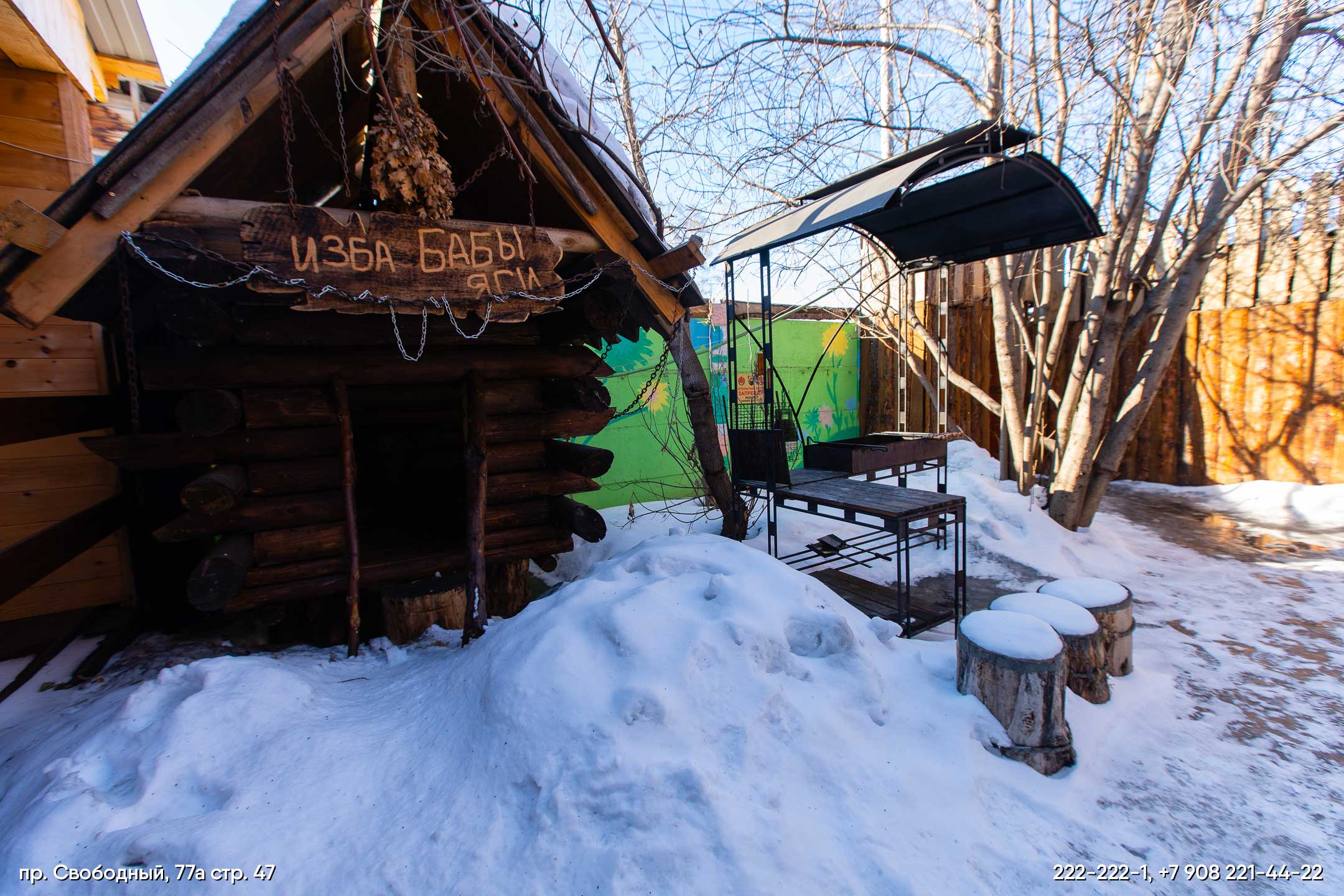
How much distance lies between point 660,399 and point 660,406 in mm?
129

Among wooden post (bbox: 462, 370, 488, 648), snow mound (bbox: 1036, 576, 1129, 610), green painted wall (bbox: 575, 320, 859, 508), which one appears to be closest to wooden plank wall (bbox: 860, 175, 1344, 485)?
green painted wall (bbox: 575, 320, 859, 508)

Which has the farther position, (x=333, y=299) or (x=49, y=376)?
(x=49, y=376)

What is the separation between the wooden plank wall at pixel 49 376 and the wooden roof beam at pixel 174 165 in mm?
2505

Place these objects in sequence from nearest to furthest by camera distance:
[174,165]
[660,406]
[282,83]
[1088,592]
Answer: [174,165], [282,83], [1088,592], [660,406]

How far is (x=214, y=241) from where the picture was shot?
3293 mm

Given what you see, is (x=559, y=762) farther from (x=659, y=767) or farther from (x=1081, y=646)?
(x=1081, y=646)

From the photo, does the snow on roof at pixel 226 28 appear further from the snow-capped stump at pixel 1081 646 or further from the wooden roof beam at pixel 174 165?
the snow-capped stump at pixel 1081 646

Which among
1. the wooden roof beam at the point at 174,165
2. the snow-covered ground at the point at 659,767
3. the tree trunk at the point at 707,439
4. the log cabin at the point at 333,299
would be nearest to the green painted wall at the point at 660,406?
the tree trunk at the point at 707,439

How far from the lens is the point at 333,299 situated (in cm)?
315

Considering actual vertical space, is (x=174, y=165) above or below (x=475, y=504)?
above

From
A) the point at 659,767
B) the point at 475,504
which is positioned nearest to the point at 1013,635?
the point at 659,767

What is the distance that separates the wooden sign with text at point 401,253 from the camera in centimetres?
306

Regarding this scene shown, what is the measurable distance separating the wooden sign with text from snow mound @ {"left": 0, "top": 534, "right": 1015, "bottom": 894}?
190cm

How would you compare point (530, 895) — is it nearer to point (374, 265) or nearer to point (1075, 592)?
point (374, 265)
